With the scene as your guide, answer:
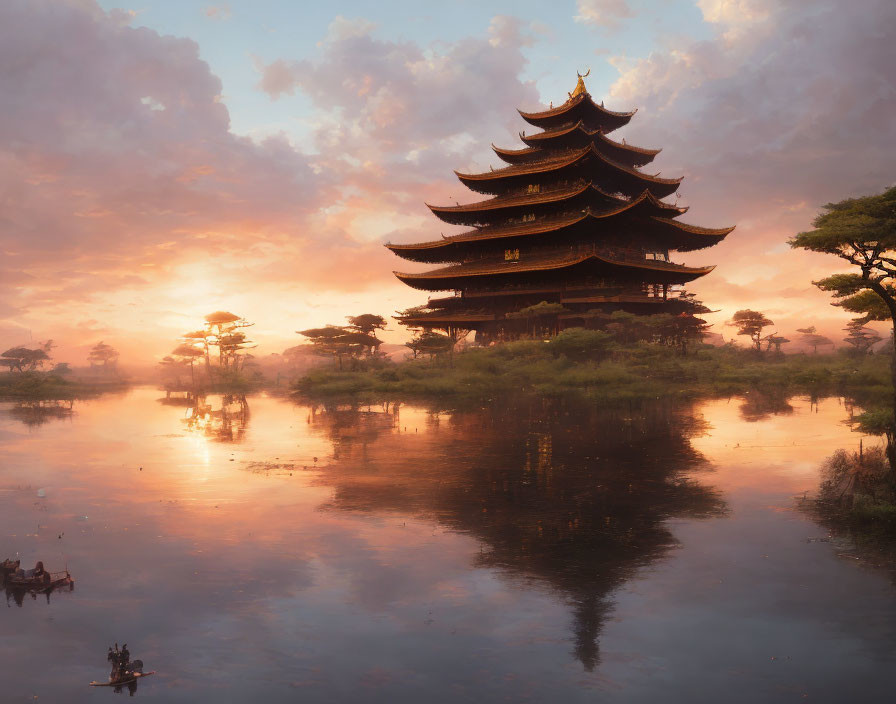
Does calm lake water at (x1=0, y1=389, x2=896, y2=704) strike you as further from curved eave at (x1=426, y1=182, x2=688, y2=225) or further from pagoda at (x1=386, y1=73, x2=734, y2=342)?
curved eave at (x1=426, y1=182, x2=688, y2=225)

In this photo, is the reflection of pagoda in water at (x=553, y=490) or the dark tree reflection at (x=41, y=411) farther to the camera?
the dark tree reflection at (x=41, y=411)

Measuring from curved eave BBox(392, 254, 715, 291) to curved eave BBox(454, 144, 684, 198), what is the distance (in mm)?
6212

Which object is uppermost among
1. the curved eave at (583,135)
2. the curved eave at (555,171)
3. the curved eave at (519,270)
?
the curved eave at (583,135)

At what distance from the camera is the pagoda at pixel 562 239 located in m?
35.6

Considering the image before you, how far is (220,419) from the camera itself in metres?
20.1

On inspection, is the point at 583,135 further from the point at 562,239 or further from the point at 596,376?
the point at 596,376

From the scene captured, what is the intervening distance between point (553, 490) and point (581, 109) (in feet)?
130

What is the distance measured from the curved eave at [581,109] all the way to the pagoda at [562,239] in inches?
3.2

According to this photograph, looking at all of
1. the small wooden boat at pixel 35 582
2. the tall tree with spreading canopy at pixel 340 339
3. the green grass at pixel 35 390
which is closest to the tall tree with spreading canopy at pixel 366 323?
the tall tree with spreading canopy at pixel 340 339

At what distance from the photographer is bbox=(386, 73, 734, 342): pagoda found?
117 feet

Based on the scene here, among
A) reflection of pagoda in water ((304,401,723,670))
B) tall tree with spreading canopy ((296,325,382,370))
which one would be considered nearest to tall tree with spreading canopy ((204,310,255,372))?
tall tree with spreading canopy ((296,325,382,370))

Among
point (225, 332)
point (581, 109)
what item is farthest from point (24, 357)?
point (581, 109)

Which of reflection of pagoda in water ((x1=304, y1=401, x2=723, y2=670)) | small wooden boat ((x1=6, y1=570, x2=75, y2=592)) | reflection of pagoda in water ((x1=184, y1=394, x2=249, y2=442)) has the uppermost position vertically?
reflection of pagoda in water ((x1=184, y1=394, x2=249, y2=442))

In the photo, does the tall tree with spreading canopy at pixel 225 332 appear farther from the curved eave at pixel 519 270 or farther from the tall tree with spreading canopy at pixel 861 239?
the tall tree with spreading canopy at pixel 861 239
